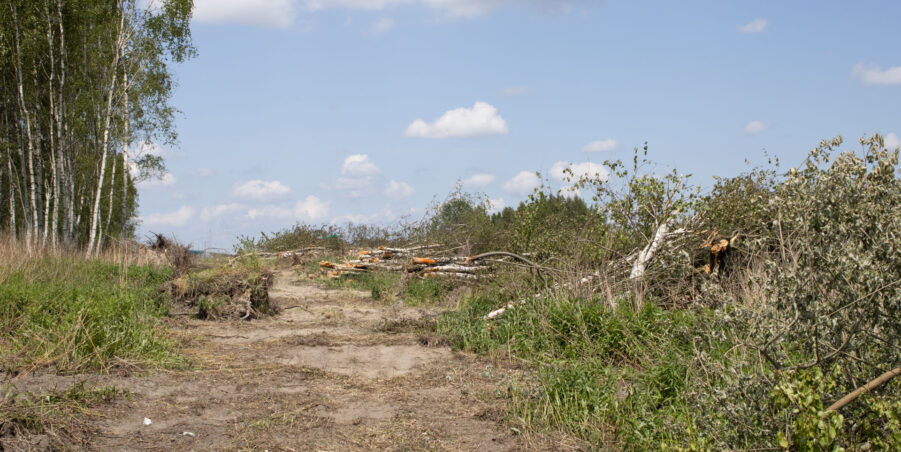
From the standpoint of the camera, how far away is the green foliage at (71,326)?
635cm

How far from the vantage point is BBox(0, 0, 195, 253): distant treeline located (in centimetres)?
1798

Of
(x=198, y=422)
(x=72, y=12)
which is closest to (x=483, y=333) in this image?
(x=198, y=422)

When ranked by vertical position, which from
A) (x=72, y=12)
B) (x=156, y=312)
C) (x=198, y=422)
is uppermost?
(x=72, y=12)

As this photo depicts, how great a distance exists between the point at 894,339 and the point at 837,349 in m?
0.26

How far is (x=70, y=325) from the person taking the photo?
6.62m

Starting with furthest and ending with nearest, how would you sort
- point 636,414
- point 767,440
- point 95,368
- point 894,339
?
point 95,368 → point 636,414 → point 767,440 → point 894,339

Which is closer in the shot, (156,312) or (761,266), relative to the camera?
(761,266)

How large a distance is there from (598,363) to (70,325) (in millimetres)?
5348

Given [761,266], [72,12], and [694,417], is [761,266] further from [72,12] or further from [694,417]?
[72,12]

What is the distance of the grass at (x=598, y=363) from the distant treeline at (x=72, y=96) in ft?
47.2

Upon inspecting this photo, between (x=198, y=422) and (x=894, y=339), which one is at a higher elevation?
(x=894, y=339)

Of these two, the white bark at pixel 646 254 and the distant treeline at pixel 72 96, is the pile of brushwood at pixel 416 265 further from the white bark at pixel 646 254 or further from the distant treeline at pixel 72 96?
the distant treeline at pixel 72 96

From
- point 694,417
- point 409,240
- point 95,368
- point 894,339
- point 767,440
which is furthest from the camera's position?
point 409,240

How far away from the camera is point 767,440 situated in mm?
3480
